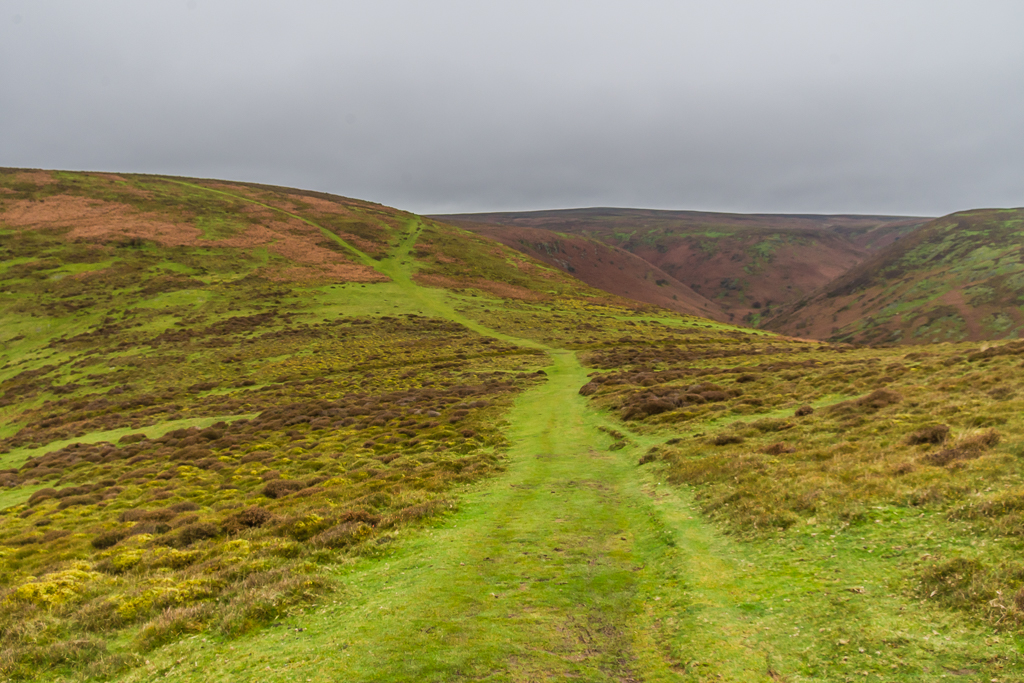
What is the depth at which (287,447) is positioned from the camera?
3105 centimetres

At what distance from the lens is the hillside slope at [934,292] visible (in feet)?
302

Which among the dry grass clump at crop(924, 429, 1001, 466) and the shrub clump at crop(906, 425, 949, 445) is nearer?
the dry grass clump at crop(924, 429, 1001, 466)

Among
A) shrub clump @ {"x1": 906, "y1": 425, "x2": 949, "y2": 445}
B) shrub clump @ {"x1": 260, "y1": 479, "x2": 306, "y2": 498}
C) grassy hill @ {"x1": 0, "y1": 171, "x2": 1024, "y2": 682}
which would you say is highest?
shrub clump @ {"x1": 906, "y1": 425, "x2": 949, "y2": 445}

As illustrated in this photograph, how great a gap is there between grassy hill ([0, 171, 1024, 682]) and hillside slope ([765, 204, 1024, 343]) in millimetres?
67723

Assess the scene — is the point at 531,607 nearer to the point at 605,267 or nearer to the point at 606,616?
the point at 606,616

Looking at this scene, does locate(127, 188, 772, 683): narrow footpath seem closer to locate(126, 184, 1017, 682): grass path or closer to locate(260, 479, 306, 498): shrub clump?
locate(126, 184, 1017, 682): grass path

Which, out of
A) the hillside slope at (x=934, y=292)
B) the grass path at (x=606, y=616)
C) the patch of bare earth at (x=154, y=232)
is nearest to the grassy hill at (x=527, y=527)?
the grass path at (x=606, y=616)

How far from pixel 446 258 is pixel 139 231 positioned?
65.2 m

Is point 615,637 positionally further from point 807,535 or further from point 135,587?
point 135,587

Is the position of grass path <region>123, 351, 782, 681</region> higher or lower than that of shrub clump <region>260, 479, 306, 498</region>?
higher

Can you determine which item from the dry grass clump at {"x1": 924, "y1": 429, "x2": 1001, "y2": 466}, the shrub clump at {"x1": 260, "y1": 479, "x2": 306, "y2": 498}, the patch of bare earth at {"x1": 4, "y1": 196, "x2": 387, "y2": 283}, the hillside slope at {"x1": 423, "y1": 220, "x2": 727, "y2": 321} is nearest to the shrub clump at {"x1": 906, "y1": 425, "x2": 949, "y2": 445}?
the dry grass clump at {"x1": 924, "y1": 429, "x2": 1001, "y2": 466}

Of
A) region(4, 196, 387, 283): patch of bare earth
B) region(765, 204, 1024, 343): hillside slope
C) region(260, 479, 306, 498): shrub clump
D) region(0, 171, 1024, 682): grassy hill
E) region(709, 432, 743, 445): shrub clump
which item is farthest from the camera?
region(4, 196, 387, 283): patch of bare earth

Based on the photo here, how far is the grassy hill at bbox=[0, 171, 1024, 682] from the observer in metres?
8.59

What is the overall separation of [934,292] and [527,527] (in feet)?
436
